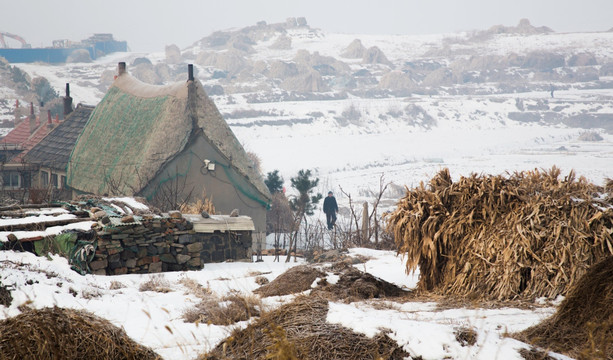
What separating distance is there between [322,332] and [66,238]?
734 centimetres

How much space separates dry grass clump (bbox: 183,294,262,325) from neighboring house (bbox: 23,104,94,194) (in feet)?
61.9

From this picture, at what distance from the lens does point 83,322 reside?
472 cm

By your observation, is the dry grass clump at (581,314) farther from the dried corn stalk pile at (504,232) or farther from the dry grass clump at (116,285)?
the dry grass clump at (116,285)

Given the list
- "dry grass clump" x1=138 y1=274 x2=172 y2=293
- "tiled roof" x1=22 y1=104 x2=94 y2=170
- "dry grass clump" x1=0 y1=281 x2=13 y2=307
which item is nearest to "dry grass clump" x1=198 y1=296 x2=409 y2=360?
"dry grass clump" x1=0 y1=281 x2=13 y2=307

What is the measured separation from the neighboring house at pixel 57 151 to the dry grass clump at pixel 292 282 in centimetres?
1759

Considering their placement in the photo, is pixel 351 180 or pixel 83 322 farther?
pixel 351 180

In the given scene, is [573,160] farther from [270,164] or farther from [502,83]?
[502,83]

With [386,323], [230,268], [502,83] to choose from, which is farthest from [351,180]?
[502,83]

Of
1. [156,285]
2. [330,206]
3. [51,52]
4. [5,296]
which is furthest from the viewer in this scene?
[51,52]

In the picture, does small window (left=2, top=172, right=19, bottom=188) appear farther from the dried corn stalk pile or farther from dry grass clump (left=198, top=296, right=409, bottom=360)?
dry grass clump (left=198, top=296, right=409, bottom=360)

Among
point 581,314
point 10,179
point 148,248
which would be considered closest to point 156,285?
point 148,248

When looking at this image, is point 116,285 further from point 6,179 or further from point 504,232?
point 6,179

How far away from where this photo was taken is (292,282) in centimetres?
840

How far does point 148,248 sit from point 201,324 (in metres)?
5.84
